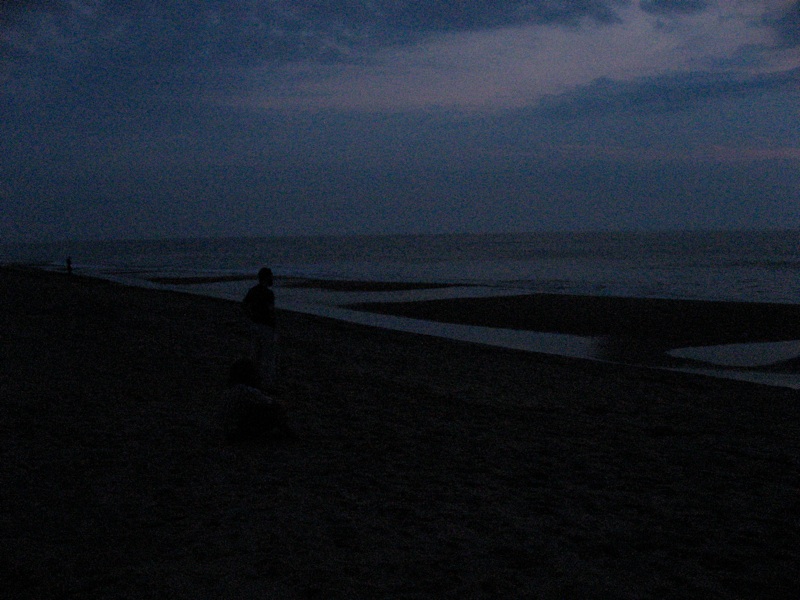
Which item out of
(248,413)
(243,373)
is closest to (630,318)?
(243,373)

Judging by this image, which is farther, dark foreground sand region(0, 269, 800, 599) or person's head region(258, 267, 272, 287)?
person's head region(258, 267, 272, 287)

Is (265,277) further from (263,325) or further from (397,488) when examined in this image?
(397,488)

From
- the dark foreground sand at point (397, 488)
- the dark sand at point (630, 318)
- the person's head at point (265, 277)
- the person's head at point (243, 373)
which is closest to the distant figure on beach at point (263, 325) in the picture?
the person's head at point (265, 277)

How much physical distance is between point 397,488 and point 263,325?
4234 millimetres

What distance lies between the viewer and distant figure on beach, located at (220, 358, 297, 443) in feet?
24.0

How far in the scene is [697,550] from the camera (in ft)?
16.3

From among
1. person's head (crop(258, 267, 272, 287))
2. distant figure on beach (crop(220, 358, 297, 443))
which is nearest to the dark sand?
person's head (crop(258, 267, 272, 287))

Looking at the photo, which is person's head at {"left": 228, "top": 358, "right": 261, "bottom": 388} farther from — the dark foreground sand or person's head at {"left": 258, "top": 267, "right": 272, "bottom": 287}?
person's head at {"left": 258, "top": 267, "right": 272, "bottom": 287}

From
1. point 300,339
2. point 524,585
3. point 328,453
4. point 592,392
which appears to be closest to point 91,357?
point 300,339

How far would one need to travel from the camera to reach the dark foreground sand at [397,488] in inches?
175

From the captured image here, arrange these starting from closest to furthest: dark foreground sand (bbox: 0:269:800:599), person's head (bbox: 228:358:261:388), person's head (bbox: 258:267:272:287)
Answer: dark foreground sand (bbox: 0:269:800:599), person's head (bbox: 228:358:261:388), person's head (bbox: 258:267:272:287)

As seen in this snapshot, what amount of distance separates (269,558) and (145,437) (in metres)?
3.44

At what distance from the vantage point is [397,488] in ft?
20.1

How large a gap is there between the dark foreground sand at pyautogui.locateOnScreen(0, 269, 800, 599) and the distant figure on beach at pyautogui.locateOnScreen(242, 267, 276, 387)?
48cm
